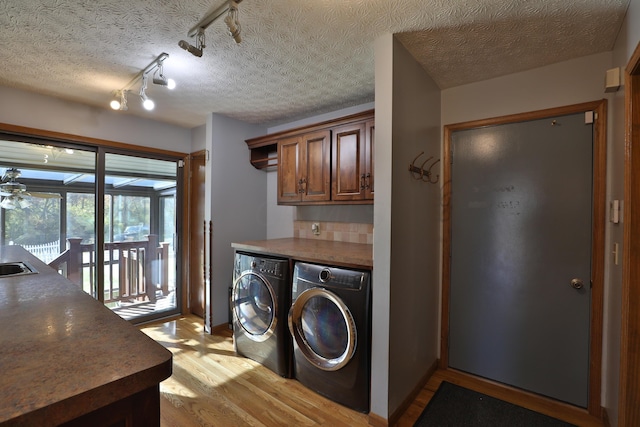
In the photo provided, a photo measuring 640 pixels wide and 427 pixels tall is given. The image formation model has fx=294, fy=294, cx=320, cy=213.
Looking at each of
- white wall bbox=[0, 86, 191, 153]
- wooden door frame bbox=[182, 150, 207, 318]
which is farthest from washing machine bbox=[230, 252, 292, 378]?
white wall bbox=[0, 86, 191, 153]

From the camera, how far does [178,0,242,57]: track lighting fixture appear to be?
140 centimetres

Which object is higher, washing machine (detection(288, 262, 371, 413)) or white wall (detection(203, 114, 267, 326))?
white wall (detection(203, 114, 267, 326))

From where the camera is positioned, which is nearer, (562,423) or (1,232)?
(562,423)

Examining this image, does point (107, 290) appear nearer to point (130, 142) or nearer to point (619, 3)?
point (130, 142)

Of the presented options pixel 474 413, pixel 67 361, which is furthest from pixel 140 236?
pixel 474 413

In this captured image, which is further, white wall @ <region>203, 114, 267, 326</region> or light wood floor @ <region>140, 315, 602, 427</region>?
white wall @ <region>203, 114, 267, 326</region>

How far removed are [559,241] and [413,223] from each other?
103cm

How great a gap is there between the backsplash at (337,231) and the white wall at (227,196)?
64cm

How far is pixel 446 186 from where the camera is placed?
248cm

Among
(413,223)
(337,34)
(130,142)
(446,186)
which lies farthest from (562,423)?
(130,142)

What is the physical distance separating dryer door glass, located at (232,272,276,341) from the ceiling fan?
86.1 inches

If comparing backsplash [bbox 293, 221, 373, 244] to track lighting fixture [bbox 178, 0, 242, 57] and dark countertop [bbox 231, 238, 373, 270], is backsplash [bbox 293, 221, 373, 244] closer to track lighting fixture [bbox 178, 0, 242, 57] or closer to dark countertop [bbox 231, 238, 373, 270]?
dark countertop [bbox 231, 238, 373, 270]

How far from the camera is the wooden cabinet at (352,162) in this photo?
2.39 metres

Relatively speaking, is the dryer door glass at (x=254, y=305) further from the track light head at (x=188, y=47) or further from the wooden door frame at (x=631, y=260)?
the wooden door frame at (x=631, y=260)
